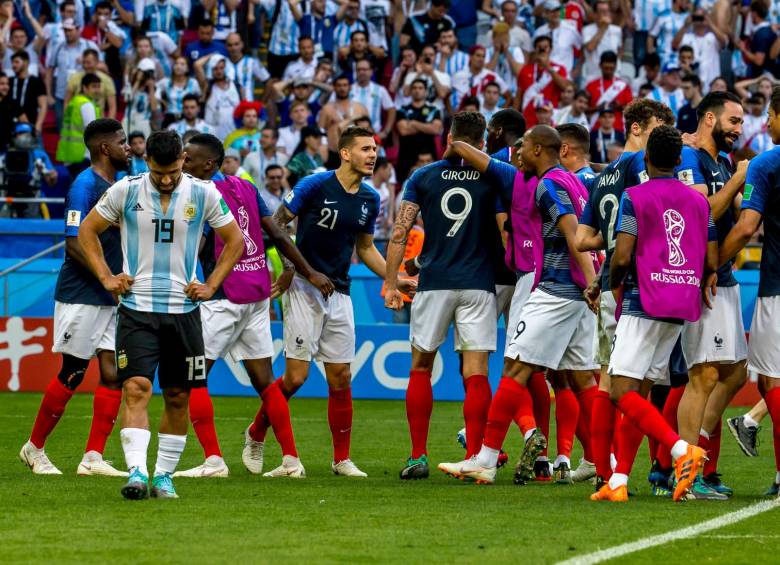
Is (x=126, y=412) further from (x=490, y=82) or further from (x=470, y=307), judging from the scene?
(x=490, y=82)

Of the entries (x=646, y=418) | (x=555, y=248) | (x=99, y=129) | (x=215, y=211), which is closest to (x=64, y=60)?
(x=99, y=129)

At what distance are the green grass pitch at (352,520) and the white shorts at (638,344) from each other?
2.53 feet

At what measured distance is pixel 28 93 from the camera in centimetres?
2131

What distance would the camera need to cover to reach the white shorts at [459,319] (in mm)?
9703

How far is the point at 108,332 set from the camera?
10.1m

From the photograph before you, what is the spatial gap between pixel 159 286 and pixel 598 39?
50.5ft

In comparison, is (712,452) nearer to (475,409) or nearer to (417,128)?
(475,409)

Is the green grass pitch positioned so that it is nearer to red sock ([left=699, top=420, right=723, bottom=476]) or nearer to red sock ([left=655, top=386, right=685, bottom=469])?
red sock ([left=699, top=420, right=723, bottom=476])

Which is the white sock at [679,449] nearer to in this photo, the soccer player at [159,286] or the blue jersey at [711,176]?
the blue jersey at [711,176]

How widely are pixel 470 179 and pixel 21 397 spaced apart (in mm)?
8417

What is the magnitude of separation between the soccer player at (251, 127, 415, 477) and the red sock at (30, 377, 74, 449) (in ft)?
4.38

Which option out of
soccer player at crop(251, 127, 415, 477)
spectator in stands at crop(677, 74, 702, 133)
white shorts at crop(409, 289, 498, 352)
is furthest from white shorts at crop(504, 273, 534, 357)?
spectator in stands at crop(677, 74, 702, 133)

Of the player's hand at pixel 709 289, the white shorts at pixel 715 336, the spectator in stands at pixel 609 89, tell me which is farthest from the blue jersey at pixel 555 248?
the spectator in stands at pixel 609 89

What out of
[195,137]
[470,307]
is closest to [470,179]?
[470,307]
